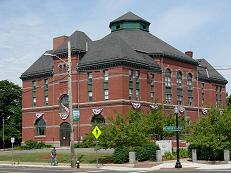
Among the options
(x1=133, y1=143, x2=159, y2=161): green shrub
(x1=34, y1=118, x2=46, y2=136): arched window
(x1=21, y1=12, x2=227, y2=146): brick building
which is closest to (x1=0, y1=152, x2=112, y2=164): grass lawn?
(x1=133, y1=143, x2=159, y2=161): green shrub

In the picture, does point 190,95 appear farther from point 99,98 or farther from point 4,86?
point 4,86

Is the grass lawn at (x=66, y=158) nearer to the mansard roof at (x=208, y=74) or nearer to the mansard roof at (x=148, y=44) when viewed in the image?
the mansard roof at (x=148, y=44)

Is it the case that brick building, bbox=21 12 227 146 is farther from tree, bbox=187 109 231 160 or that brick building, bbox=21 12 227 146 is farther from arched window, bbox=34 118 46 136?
tree, bbox=187 109 231 160

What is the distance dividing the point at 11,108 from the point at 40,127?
2055 centimetres

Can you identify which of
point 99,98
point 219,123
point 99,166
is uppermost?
point 99,98

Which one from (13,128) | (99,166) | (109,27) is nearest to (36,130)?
(13,128)

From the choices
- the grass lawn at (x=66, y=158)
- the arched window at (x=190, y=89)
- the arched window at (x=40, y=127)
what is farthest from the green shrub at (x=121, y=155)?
the arched window at (x=190, y=89)

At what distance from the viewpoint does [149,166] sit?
39375 mm

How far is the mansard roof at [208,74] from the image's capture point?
87.4m

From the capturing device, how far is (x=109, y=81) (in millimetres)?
68188

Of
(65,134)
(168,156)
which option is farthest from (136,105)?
(168,156)

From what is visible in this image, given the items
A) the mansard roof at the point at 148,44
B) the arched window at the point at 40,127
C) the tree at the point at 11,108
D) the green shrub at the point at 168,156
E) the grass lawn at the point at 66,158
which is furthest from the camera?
the tree at the point at 11,108

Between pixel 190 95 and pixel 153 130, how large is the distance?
108ft

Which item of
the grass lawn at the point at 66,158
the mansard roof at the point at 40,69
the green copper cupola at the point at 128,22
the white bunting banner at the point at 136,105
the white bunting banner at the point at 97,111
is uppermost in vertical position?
the green copper cupola at the point at 128,22
